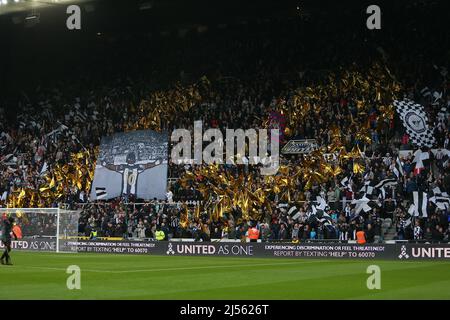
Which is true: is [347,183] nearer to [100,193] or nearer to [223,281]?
[100,193]

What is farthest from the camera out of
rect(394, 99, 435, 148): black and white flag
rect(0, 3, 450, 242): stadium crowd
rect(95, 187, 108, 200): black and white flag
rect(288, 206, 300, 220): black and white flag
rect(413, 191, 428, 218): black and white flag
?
rect(95, 187, 108, 200): black and white flag

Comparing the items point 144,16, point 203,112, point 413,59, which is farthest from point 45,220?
point 413,59

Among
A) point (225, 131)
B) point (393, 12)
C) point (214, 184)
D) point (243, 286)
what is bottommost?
point (243, 286)

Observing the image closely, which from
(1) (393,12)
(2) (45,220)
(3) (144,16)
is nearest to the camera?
(2) (45,220)

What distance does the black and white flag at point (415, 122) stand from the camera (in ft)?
123

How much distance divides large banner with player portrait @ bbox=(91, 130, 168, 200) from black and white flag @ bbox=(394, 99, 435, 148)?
45.3 ft

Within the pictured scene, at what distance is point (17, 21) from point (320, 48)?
67.0ft

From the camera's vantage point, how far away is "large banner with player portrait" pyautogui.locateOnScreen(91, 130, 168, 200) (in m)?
43.8

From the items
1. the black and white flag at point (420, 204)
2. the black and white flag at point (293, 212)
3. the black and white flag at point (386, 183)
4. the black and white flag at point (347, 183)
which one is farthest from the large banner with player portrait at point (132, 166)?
the black and white flag at point (420, 204)

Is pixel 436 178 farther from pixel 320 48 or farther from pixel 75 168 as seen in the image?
pixel 75 168

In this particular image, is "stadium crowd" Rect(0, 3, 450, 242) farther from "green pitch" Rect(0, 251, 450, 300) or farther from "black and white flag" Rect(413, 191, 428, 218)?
"green pitch" Rect(0, 251, 450, 300)

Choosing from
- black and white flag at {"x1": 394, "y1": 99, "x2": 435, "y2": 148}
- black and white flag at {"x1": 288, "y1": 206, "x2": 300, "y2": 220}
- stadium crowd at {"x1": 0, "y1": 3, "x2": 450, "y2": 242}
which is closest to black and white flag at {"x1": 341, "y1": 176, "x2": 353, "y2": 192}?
stadium crowd at {"x1": 0, "y1": 3, "x2": 450, "y2": 242}

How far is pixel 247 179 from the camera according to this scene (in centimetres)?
4022

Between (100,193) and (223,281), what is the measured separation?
2663cm
